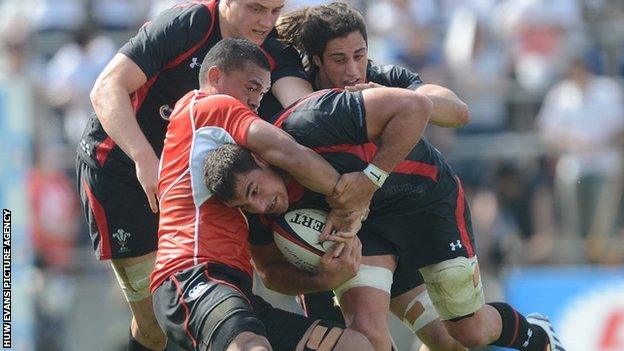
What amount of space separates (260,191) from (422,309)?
1968 millimetres

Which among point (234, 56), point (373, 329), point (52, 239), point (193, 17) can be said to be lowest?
point (52, 239)

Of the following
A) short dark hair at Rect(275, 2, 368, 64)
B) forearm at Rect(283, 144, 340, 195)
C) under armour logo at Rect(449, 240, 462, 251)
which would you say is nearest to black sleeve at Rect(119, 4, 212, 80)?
short dark hair at Rect(275, 2, 368, 64)

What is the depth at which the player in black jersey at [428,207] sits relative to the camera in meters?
7.50

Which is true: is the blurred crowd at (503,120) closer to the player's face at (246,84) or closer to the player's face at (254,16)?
the player's face at (254,16)

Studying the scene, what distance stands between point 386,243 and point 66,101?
774 centimetres

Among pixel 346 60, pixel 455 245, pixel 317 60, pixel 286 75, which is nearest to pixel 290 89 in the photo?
pixel 286 75

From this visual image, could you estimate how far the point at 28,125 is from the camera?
13.3 m

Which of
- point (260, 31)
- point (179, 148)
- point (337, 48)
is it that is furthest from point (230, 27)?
point (179, 148)

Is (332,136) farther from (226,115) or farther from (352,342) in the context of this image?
(352,342)

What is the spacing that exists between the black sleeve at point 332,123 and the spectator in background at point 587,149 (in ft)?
21.1

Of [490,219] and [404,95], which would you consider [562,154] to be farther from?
[404,95]

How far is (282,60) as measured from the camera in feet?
25.4

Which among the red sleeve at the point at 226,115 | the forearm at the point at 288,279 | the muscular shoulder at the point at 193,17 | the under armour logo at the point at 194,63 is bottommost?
the forearm at the point at 288,279

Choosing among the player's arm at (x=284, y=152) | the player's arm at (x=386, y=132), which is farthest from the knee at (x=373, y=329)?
the player's arm at (x=284, y=152)
